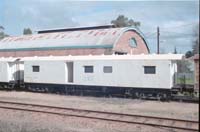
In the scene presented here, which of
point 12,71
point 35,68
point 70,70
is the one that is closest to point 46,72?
point 35,68

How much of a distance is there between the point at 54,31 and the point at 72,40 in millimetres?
8987

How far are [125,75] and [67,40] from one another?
19.4 metres

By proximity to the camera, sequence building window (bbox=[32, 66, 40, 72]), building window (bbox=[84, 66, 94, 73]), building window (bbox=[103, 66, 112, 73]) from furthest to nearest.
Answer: building window (bbox=[32, 66, 40, 72]) < building window (bbox=[84, 66, 94, 73]) < building window (bbox=[103, 66, 112, 73])

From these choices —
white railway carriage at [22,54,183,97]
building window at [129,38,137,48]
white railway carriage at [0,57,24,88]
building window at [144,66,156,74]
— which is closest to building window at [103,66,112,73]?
white railway carriage at [22,54,183,97]

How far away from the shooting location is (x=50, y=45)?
44344 millimetres

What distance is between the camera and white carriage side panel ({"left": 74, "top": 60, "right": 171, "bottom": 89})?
79.2 feet

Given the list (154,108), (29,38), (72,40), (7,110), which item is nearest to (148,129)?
(154,108)

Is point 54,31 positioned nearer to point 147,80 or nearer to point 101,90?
point 101,90

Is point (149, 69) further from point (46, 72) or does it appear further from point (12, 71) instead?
point (12, 71)

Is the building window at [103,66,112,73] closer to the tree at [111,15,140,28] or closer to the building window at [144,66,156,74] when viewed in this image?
the building window at [144,66,156,74]

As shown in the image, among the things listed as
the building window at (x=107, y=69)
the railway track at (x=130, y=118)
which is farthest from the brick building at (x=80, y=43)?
the railway track at (x=130, y=118)

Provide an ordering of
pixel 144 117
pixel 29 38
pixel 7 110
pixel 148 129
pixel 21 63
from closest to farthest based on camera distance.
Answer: pixel 148 129
pixel 144 117
pixel 7 110
pixel 21 63
pixel 29 38

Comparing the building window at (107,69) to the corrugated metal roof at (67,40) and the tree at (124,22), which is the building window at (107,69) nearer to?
the corrugated metal roof at (67,40)

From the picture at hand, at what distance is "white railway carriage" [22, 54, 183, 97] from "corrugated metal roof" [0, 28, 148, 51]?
9731 mm
